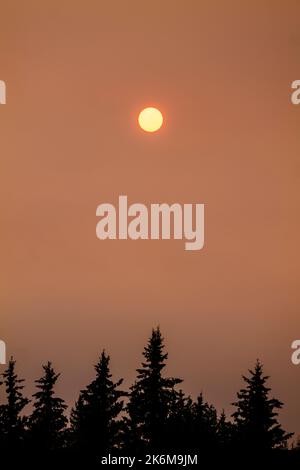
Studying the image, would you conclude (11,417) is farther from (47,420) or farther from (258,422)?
(258,422)

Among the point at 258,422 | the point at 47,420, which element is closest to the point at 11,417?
the point at 47,420

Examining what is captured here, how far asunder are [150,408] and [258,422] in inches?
279

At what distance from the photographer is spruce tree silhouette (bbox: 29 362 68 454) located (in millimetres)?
50906

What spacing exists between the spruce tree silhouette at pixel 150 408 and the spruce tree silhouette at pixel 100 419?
4.45 feet

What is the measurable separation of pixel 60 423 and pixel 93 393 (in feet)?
14.0

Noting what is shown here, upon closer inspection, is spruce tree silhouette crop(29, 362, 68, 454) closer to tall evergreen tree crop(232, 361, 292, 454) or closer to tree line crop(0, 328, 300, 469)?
tree line crop(0, 328, 300, 469)

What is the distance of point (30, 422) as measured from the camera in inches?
2112

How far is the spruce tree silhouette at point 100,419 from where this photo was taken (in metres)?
48.9

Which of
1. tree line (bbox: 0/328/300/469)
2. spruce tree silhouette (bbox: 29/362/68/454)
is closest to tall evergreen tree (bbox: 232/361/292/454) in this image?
tree line (bbox: 0/328/300/469)

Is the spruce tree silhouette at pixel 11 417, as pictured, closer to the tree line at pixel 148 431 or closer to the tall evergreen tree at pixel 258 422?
the tree line at pixel 148 431
